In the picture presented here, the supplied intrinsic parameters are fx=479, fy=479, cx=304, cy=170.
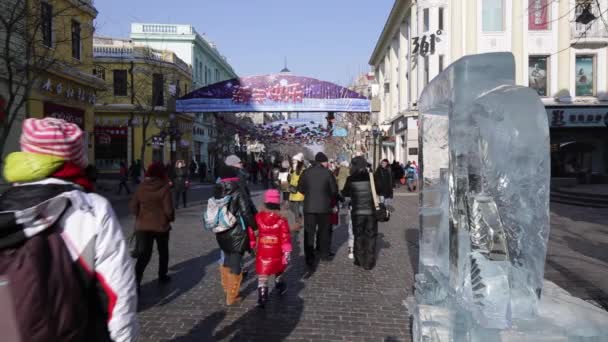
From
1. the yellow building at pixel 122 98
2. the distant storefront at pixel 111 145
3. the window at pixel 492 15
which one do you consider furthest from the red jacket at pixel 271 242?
the distant storefront at pixel 111 145

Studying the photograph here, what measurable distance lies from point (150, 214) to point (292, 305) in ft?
7.03

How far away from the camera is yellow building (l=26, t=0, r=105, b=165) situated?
19.0m

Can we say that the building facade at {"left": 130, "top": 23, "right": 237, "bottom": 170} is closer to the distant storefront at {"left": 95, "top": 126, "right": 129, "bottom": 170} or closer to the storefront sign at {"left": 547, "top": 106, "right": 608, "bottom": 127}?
the distant storefront at {"left": 95, "top": 126, "right": 129, "bottom": 170}

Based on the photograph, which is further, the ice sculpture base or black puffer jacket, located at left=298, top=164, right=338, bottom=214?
black puffer jacket, located at left=298, top=164, right=338, bottom=214

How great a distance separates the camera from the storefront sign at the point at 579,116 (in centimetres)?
2673

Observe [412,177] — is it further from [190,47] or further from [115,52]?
[190,47]

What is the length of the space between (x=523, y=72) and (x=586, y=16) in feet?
56.9

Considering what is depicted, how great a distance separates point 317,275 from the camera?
712cm

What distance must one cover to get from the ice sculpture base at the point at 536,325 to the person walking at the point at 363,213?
12.7 feet

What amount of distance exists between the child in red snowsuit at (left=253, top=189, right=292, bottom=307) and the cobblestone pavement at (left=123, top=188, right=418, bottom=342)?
0.38 metres

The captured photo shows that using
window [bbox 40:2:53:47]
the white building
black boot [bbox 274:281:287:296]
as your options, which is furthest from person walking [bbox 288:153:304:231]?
the white building

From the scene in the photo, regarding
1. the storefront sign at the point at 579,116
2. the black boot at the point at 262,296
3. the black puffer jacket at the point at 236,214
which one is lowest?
the black boot at the point at 262,296

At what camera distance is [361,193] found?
24.7 ft

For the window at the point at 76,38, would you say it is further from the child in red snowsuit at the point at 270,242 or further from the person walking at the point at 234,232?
the child in red snowsuit at the point at 270,242
